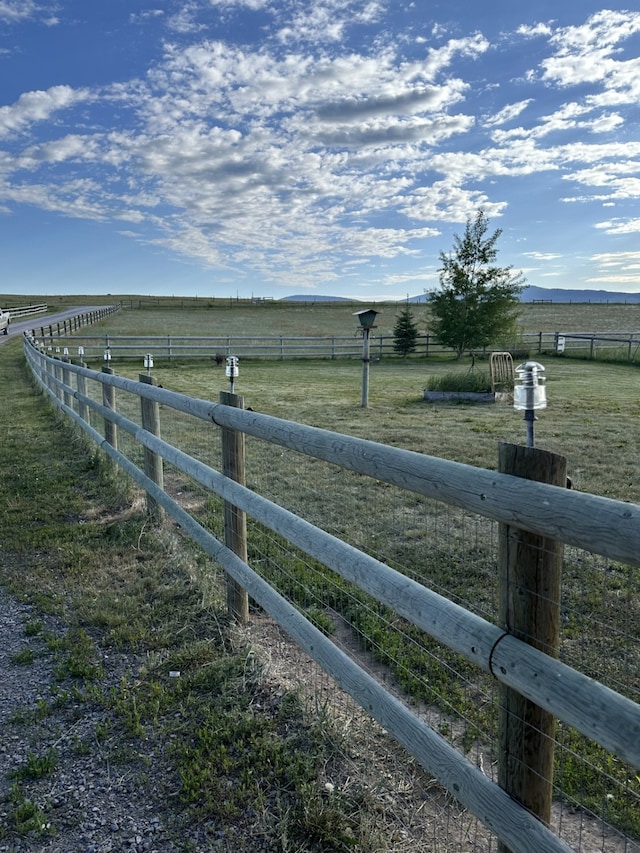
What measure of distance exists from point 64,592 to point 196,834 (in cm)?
250

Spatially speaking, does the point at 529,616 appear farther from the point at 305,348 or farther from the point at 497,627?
the point at 305,348

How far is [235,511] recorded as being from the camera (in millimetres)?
3840

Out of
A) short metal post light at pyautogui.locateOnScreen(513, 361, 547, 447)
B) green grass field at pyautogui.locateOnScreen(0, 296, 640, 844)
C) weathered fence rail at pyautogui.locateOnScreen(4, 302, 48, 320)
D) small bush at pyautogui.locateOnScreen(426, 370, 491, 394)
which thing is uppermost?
weathered fence rail at pyautogui.locateOnScreen(4, 302, 48, 320)

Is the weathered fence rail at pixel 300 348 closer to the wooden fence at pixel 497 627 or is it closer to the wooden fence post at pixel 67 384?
the wooden fence post at pixel 67 384

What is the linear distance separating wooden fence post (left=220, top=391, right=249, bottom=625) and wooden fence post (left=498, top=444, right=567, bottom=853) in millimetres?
2221

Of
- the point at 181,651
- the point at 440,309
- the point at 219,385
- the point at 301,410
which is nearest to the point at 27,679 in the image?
the point at 181,651

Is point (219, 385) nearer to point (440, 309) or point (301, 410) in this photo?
point (301, 410)

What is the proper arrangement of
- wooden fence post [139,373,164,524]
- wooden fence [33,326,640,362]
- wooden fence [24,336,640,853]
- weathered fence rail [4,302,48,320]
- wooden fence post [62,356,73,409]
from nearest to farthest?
wooden fence [24,336,640,853], wooden fence post [139,373,164,524], wooden fence post [62,356,73,409], wooden fence [33,326,640,362], weathered fence rail [4,302,48,320]

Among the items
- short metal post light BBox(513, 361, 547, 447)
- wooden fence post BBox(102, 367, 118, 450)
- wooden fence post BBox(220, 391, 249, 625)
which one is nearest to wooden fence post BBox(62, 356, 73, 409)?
wooden fence post BBox(102, 367, 118, 450)

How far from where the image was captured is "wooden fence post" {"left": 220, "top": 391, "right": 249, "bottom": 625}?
3.79m

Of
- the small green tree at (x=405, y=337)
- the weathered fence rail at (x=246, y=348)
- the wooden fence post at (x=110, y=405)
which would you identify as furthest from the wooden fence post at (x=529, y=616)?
the small green tree at (x=405, y=337)

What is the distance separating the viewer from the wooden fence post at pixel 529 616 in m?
1.65

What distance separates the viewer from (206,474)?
12.8 feet

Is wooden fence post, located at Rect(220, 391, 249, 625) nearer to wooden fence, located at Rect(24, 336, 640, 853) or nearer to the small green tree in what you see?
wooden fence, located at Rect(24, 336, 640, 853)
